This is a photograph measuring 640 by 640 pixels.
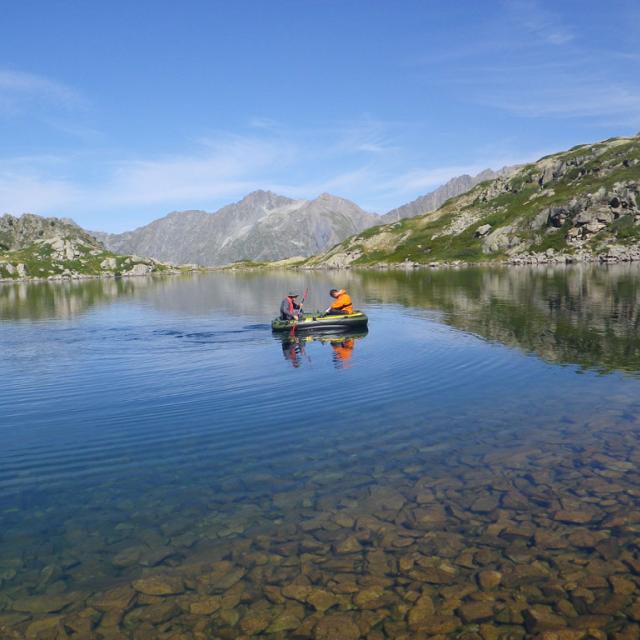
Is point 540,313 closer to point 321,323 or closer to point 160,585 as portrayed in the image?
point 321,323

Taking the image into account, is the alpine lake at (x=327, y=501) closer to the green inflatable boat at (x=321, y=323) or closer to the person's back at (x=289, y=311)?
the green inflatable boat at (x=321, y=323)

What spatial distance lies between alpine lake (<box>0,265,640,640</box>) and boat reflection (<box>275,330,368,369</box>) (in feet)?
8.90

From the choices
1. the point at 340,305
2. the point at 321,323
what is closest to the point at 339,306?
the point at 340,305

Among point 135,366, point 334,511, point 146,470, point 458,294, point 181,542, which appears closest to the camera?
point 181,542

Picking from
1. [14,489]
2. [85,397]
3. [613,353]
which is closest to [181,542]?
[14,489]

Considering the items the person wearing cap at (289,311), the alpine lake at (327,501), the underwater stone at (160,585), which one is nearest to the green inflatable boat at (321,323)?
the person wearing cap at (289,311)

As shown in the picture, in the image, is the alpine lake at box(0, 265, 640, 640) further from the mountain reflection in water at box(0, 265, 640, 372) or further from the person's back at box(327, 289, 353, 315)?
the person's back at box(327, 289, 353, 315)

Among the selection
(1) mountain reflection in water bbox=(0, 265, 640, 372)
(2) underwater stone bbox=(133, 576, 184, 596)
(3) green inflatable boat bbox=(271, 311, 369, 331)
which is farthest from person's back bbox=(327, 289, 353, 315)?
(2) underwater stone bbox=(133, 576, 184, 596)

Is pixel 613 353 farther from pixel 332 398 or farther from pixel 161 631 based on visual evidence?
pixel 161 631

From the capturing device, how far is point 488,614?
11.7m

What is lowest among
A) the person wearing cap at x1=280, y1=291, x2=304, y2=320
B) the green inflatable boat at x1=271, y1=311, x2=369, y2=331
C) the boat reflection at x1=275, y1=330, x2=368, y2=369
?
the boat reflection at x1=275, y1=330, x2=368, y2=369

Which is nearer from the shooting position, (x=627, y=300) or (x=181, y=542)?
(x=181, y=542)

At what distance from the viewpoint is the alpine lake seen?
39.2 feet

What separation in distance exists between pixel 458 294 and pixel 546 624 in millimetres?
85682
